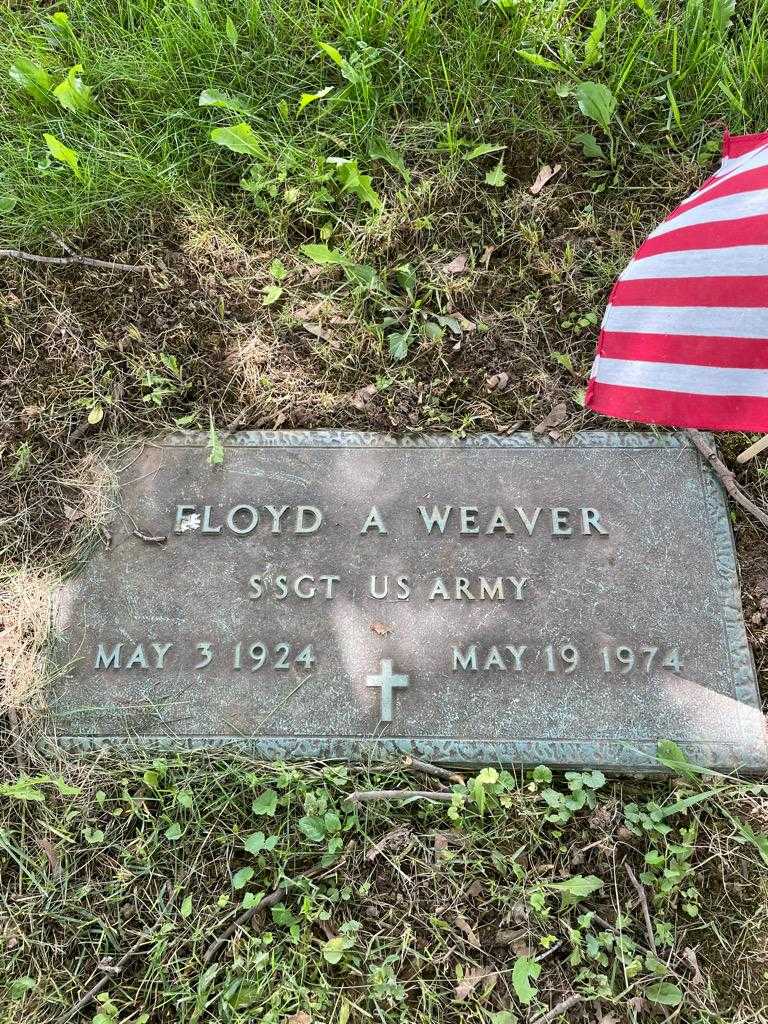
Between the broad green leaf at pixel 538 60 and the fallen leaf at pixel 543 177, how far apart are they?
0.35 metres

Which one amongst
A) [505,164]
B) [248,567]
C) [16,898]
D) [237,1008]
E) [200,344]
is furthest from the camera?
[505,164]

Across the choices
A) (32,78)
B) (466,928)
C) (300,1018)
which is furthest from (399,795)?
(32,78)

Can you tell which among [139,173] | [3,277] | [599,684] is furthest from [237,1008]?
[139,173]

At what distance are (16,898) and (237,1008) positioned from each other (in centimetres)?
69

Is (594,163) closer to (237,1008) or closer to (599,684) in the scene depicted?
(599,684)

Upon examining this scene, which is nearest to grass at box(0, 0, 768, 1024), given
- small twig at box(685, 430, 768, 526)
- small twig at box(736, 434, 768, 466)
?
small twig at box(685, 430, 768, 526)

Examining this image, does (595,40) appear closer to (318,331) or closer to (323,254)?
(323,254)

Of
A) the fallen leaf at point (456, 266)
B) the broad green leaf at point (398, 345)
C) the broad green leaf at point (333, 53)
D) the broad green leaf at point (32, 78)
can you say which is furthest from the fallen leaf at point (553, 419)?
the broad green leaf at point (32, 78)

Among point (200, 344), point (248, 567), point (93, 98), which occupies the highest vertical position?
point (93, 98)

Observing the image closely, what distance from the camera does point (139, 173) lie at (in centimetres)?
257

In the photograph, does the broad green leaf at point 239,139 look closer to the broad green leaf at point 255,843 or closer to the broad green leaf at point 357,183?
the broad green leaf at point 357,183

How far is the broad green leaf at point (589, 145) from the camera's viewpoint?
2590 millimetres

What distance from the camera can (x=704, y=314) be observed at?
1.72 metres

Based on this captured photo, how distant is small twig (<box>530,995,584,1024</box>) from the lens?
1.76 metres
